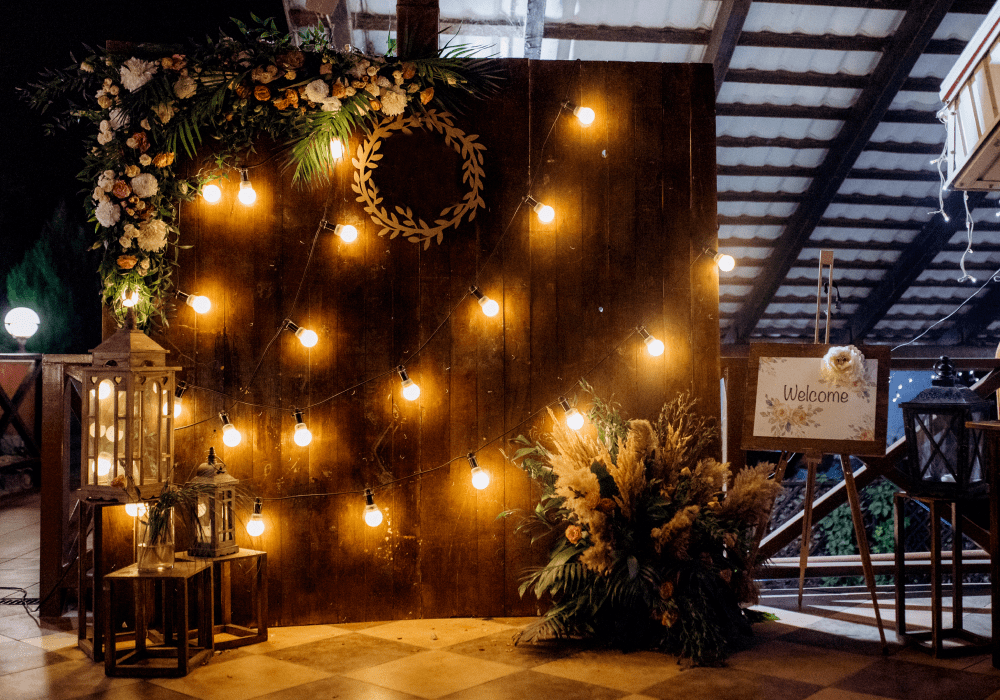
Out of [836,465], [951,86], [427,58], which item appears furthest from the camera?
[836,465]

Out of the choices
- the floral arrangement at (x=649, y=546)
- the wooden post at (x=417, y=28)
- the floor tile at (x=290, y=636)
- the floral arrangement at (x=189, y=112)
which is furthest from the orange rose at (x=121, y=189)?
the floral arrangement at (x=649, y=546)

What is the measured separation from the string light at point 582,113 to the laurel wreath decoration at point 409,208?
1.50ft

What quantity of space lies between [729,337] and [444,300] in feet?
17.3

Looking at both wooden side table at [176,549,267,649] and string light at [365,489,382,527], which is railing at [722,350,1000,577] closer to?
string light at [365,489,382,527]

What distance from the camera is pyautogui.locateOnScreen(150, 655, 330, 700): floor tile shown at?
2.71m

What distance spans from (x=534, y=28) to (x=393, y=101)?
2090 mm

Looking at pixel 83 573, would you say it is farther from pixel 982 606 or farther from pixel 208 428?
pixel 982 606

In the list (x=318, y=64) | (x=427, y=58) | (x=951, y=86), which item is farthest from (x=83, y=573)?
(x=951, y=86)

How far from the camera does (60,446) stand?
3.66 m

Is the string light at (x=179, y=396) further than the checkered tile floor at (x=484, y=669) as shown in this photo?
Yes

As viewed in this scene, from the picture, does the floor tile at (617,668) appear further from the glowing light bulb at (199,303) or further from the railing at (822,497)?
the glowing light bulb at (199,303)

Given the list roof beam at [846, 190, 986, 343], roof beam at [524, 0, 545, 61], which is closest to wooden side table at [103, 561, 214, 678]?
roof beam at [524, 0, 545, 61]

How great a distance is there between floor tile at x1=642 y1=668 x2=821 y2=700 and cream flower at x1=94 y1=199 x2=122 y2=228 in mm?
2830

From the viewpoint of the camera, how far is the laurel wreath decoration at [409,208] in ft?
11.5
